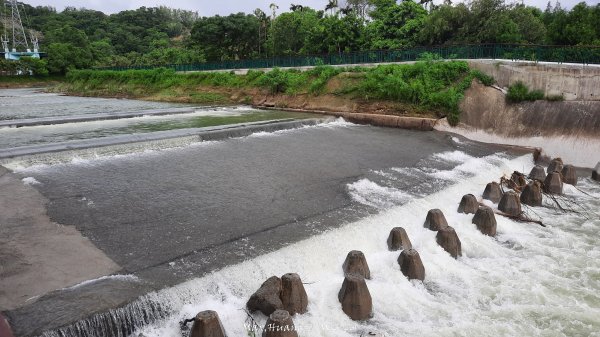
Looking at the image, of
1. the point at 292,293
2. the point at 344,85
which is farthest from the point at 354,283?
the point at 344,85

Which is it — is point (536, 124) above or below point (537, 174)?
above

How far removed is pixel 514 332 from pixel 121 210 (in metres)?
5.92

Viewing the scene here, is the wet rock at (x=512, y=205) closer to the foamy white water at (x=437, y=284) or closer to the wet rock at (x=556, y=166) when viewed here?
the foamy white water at (x=437, y=284)

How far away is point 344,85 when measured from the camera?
62.4 feet

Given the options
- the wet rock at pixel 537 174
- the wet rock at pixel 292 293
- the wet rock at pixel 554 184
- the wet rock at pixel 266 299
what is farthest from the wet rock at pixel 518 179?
the wet rock at pixel 266 299

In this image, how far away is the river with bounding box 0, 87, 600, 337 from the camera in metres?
4.88

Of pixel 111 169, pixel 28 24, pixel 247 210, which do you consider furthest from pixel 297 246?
pixel 28 24

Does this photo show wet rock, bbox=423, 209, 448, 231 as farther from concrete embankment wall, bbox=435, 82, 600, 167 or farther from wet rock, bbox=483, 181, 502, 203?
concrete embankment wall, bbox=435, 82, 600, 167

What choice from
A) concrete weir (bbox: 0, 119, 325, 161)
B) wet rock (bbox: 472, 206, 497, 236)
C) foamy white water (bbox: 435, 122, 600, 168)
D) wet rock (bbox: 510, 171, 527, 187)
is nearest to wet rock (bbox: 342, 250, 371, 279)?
wet rock (bbox: 472, 206, 497, 236)

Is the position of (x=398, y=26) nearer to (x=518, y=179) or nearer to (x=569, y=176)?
(x=569, y=176)

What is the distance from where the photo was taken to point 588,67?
44.8 feet

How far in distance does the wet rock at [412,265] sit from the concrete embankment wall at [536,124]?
984 cm

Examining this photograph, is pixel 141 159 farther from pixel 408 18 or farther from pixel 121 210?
pixel 408 18

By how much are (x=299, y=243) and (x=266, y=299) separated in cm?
137
